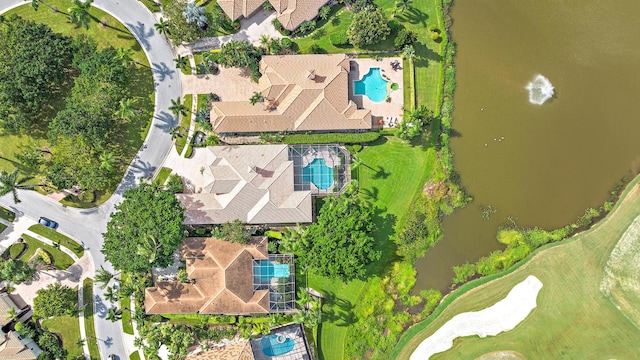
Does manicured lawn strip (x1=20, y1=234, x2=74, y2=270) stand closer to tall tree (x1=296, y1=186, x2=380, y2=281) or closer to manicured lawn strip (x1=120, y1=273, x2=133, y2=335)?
manicured lawn strip (x1=120, y1=273, x2=133, y2=335)

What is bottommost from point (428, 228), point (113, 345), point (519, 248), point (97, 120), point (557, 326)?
point (557, 326)

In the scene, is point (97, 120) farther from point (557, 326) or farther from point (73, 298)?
point (557, 326)

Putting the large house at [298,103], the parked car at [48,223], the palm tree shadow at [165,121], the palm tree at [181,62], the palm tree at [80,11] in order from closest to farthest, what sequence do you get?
the palm tree at [80,11]
the large house at [298,103]
the palm tree at [181,62]
the parked car at [48,223]
the palm tree shadow at [165,121]

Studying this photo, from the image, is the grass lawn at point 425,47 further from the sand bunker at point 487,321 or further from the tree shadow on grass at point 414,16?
the sand bunker at point 487,321

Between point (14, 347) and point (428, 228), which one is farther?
point (428, 228)

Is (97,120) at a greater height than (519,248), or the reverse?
(97,120)

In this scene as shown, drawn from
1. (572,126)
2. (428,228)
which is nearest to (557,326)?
(428,228)

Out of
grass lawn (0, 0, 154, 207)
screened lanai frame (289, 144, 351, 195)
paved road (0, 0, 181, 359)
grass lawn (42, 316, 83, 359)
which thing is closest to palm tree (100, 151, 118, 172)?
grass lawn (0, 0, 154, 207)

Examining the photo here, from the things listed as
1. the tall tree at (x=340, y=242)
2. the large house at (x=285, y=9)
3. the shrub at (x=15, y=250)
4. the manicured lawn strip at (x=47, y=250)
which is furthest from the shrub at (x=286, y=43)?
the shrub at (x=15, y=250)
